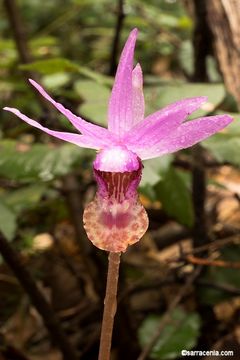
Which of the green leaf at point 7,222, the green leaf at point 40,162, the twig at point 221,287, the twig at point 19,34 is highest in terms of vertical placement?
the twig at point 19,34

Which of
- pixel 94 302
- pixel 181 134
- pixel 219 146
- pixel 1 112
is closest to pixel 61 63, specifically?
pixel 219 146

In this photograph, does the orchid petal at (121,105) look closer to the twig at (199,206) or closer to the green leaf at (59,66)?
the green leaf at (59,66)

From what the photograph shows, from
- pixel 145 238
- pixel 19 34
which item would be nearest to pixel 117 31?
pixel 19 34

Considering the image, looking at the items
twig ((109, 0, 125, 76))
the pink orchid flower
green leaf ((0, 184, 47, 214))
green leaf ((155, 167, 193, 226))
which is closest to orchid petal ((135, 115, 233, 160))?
the pink orchid flower

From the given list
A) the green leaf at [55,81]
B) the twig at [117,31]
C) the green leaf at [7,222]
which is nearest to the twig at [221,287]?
→ the green leaf at [7,222]

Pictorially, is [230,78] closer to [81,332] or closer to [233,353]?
[233,353]

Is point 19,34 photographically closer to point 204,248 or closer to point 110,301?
point 204,248
